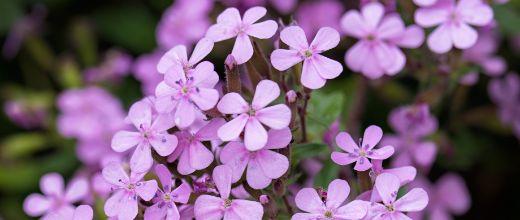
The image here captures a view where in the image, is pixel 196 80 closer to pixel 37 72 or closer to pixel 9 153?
pixel 9 153

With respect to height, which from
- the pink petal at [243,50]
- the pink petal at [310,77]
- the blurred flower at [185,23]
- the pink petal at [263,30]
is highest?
the blurred flower at [185,23]

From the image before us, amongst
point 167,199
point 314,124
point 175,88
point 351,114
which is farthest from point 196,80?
point 351,114

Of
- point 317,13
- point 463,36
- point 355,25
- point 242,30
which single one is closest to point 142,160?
point 242,30

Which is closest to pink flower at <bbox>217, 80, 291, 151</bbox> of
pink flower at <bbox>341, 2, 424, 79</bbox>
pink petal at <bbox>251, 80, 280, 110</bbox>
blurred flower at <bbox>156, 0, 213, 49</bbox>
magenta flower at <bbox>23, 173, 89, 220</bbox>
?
pink petal at <bbox>251, 80, 280, 110</bbox>

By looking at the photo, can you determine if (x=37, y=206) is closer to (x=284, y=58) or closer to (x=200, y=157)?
(x=200, y=157)

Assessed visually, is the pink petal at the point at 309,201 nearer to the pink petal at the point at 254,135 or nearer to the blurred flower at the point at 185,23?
the pink petal at the point at 254,135

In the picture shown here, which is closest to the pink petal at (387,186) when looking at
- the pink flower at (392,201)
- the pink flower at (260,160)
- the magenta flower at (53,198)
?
the pink flower at (392,201)
